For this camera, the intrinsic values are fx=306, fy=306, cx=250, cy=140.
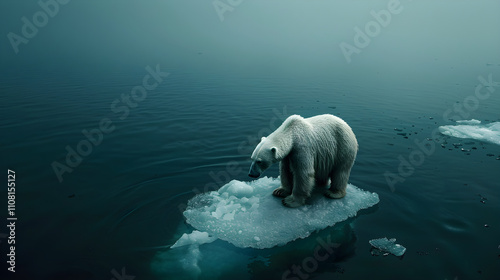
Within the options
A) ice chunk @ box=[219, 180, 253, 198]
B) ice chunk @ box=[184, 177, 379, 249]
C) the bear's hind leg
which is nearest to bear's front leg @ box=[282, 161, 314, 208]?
ice chunk @ box=[184, 177, 379, 249]

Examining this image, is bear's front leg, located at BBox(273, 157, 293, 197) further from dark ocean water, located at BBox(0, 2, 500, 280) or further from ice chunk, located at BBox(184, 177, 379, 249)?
dark ocean water, located at BBox(0, 2, 500, 280)

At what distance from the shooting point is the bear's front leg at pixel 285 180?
21.9 feet

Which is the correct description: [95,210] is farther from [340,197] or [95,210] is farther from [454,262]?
[454,262]

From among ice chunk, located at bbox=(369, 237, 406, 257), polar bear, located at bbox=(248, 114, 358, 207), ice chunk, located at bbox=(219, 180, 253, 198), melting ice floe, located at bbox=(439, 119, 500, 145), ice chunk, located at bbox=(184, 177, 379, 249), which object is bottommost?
melting ice floe, located at bbox=(439, 119, 500, 145)

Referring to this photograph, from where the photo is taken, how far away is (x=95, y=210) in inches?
271

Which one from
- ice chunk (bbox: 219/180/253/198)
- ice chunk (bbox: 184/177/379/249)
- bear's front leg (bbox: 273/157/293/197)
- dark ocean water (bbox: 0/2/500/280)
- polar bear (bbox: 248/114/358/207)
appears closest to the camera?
dark ocean water (bbox: 0/2/500/280)

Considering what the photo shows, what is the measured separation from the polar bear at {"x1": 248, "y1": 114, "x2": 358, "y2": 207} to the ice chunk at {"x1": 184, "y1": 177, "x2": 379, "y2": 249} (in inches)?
10.6

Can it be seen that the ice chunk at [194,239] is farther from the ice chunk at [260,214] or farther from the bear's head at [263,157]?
the bear's head at [263,157]

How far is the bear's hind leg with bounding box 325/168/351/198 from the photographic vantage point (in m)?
6.76

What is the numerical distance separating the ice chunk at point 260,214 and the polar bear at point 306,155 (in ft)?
0.88

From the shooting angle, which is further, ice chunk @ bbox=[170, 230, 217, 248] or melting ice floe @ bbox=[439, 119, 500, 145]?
melting ice floe @ bbox=[439, 119, 500, 145]

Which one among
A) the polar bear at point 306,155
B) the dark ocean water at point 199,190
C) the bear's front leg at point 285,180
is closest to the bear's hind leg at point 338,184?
the polar bear at point 306,155

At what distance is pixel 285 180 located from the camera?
22.6 ft

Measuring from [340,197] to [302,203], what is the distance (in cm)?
101
